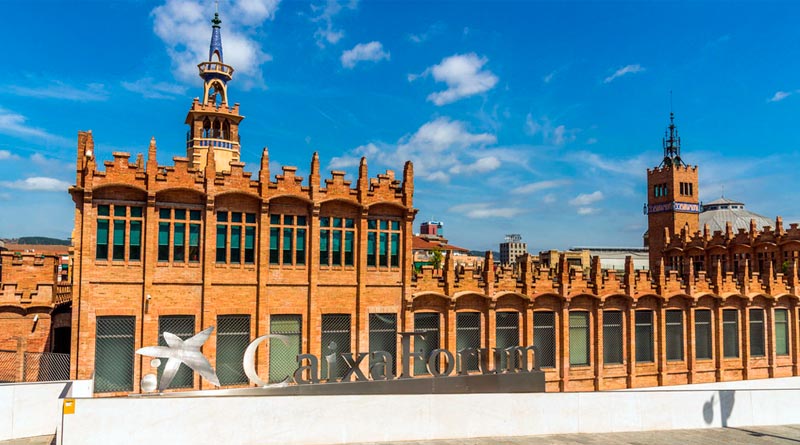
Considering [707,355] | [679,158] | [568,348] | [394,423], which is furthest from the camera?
[679,158]

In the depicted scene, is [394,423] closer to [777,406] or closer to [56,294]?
[777,406]

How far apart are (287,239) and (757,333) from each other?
1219 inches

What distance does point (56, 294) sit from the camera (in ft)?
106

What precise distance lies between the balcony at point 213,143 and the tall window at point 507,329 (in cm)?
3266

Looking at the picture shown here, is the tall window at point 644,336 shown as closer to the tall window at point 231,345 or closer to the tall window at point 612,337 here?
the tall window at point 612,337

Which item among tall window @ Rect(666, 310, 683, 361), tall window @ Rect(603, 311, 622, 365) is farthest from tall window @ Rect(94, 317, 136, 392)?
tall window @ Rect(666, 310, 683, 361)

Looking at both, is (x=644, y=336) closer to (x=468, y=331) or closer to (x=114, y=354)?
(x=468, y=331)

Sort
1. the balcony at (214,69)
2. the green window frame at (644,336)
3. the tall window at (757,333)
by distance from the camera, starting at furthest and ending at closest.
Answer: the balcony at (214,69), the tall window at (757,333), the green window frame at (644,336)

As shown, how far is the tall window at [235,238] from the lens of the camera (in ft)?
94.1

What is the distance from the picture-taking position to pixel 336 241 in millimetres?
30781

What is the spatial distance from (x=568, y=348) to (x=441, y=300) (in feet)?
26.9

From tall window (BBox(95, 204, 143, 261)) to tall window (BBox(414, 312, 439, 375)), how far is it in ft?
44.8

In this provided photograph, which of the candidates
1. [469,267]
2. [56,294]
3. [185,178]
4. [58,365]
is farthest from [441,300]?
[56,294]

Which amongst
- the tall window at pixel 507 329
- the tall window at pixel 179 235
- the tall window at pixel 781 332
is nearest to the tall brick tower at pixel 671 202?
the tall window at pixel 781 332
